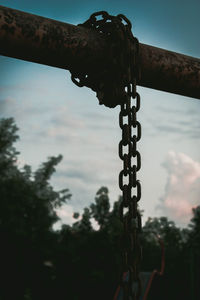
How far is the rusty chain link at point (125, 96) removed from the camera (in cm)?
204

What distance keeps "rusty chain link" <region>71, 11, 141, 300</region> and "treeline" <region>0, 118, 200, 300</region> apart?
1507cm

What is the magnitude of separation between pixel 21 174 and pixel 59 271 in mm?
4971

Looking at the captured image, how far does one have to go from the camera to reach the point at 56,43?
238cm

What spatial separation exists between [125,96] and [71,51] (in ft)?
1.40

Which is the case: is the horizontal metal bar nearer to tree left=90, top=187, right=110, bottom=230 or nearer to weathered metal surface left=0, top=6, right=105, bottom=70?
weathered metal surface left=0, top=6, right=105, bottom=70

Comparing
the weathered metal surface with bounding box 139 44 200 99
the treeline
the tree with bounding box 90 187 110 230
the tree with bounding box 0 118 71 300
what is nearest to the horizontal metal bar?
the weathered metal surface with bounding box 139 44 200 99

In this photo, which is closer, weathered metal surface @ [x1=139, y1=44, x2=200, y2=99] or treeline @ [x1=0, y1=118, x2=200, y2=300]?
weathered metal surface @ [x1=139, y1=44, x2=200, y2=99]

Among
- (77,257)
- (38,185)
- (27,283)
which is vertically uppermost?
(38,185)

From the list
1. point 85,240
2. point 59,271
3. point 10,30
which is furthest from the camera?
point 85,240

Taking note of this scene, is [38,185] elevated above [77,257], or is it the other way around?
[38,185]

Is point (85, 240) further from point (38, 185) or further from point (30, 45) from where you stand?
point (30, 45)

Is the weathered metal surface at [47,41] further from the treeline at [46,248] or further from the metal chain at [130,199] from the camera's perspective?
the treeline at [46,248]

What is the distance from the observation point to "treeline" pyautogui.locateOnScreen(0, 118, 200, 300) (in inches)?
734

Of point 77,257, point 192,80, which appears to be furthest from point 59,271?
point 192,80
